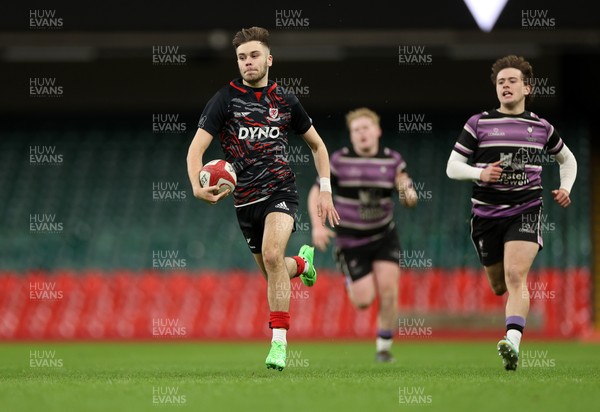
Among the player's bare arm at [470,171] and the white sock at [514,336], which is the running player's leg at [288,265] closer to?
the player's bare arm at [470,171]

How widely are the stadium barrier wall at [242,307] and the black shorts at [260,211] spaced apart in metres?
9.73

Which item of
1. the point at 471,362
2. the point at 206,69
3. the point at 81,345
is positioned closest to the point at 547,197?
the point at 206,69

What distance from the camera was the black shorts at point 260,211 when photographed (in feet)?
27.2

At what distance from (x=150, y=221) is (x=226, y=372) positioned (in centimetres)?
1353

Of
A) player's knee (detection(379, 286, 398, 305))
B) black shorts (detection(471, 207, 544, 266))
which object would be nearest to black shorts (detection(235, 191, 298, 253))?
black shorts (detection(471, 207, 544, 266))

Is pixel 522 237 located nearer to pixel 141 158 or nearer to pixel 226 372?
pixel 226 372

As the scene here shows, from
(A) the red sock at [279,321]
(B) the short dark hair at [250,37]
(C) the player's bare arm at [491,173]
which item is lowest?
(A) the red sock at [279,321]

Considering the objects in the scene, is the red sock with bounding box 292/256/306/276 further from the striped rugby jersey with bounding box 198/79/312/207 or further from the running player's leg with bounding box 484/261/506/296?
the running player's leg with bounding box 484/261/506/296

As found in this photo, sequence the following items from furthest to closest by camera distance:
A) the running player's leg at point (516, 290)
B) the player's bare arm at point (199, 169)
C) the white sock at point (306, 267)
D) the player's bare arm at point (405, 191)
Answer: the player's bare arm at point (405, 191) < the white sock at point (306, 267) < the running player's leg at point (516, 290) < the player's bare arm at point (199, 169)

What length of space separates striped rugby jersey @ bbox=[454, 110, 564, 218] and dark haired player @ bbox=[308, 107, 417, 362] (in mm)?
2753

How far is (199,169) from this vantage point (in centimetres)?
805

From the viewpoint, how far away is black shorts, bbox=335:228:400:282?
11648 millimetres

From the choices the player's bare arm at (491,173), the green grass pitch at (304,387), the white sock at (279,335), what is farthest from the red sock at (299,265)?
the player's bare arm at (491,173)

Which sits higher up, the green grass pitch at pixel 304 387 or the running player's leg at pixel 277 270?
the running player's leg at pixel 277 270
